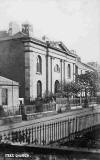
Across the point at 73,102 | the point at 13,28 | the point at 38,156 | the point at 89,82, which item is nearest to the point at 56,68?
the point at 89,82

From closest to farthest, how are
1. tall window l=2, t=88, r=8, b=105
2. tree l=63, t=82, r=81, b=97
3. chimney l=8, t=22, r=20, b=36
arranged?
1. tall window l=2, t=88, r=8, b=105
2. chimney l=8, t=22, r=20, b=36
3. tree l=63, t=82, r=81, b=97

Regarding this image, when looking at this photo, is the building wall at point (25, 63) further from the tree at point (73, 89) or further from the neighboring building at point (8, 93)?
the neighboring building at point (8, 93)

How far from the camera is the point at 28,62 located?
28.6 meters

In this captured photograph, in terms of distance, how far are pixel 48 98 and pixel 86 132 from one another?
17.8m

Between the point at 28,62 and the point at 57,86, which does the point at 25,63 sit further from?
the point at 57,86

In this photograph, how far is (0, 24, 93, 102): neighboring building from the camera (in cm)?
2859

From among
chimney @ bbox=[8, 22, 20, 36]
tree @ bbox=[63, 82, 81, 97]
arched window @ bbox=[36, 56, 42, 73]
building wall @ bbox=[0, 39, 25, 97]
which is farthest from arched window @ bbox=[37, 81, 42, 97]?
chimney @ bbox=[8, 22, 20, 36]

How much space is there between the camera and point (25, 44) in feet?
94.0

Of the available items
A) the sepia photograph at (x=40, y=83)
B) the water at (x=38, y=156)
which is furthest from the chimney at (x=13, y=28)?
the water at (x=38, y=156)

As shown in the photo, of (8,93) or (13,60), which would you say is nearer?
(8,93)

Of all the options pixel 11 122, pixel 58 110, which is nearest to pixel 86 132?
pixel 11 122

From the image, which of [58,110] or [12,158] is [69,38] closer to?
[12,158]

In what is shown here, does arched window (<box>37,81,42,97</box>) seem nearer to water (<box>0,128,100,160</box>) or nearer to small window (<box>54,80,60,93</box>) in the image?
small window (<box>54,80,60,93</box>)

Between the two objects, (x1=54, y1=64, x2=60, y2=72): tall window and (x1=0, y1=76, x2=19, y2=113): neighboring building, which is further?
(x1=54, y1=64, x2=60, y2=72): tall window
